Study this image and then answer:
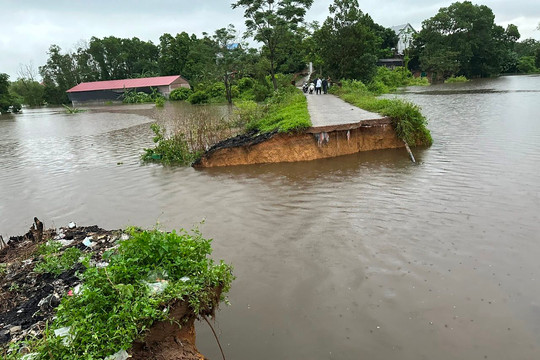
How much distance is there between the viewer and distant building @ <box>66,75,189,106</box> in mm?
57847

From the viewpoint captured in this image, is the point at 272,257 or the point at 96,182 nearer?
the point at 272,257

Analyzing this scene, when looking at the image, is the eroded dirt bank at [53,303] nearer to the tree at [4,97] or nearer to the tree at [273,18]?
the tree at [273,18]

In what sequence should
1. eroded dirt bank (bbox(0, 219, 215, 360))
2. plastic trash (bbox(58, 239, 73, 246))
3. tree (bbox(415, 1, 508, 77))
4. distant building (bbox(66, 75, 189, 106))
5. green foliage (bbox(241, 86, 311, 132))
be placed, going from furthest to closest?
distant building (bbox(66, 75, 189, 106)), tree (bbox(415, 1, 508, 77)), green foliage (bbox(241, 86, 311, 132)), plastic trash (bbox(58, 239, 73, 246)), eroded dirt bank (bbox(0, 219, 215, 360))

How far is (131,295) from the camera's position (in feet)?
9.75

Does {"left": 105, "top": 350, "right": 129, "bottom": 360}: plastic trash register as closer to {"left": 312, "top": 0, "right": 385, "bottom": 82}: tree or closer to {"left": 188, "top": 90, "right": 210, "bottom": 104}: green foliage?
{"left": 312, "top": 0, "right": 385, "bottom": 82}: tree

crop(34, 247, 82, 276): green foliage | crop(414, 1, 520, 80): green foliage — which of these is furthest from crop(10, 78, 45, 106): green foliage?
crop(34, 247, 82, 276): green foliage

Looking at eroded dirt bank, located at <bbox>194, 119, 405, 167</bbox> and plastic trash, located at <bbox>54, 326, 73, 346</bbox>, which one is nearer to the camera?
plastic trash, located at <bbox>54, 326, 73, 346</bbox>

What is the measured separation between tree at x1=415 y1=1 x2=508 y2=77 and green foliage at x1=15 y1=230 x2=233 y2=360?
61.5 meters

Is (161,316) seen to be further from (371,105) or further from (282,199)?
(371,105)

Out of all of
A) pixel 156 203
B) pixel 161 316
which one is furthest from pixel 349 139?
pixel 161 316

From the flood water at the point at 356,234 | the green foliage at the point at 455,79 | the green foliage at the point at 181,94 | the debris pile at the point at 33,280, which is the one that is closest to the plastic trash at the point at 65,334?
the debris pile at the point at 33,280

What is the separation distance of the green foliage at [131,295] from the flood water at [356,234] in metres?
1.05

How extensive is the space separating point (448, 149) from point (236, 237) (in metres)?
8.54

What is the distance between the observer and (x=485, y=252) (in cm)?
533
